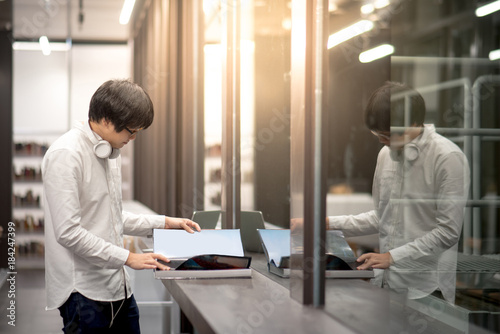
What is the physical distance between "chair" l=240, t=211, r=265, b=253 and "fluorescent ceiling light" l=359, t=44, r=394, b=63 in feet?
3.85

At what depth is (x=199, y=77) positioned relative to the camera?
11.3ft

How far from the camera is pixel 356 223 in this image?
139cm

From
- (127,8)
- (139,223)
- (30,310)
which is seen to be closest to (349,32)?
(139,223)

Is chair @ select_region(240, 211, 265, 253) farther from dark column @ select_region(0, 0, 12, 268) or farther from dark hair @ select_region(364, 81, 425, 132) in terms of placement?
dark column @ select_region(0, 0, 12, 268)

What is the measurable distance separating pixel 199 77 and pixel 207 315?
7.74ft

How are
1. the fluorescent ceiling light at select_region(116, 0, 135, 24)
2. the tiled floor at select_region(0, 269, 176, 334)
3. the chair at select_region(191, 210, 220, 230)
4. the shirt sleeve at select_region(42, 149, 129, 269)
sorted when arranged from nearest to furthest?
the shirt sleeve at select_region(42, 149, 129, 269)
the chair at select_region(191, 210, 220, 230)
the tiled floor at select_region(0, 269, 176, 334)
the fluorescent ceiling light at select_region(116, 0, 135, 24)

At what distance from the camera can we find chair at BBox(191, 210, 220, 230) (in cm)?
238

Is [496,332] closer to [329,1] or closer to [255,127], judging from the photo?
[329,1]

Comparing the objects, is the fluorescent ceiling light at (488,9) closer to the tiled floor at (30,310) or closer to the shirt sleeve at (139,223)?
the shirt sleeve at (139,223)

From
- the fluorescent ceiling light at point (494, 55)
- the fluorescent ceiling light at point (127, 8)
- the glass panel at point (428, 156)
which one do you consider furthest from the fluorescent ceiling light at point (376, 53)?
the fluorescent ceiling light at point (127, 8)

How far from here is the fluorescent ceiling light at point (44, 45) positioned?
26.6 ft

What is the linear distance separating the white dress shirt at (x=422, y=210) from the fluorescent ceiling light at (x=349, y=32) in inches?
12.4

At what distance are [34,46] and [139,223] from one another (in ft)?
22.6

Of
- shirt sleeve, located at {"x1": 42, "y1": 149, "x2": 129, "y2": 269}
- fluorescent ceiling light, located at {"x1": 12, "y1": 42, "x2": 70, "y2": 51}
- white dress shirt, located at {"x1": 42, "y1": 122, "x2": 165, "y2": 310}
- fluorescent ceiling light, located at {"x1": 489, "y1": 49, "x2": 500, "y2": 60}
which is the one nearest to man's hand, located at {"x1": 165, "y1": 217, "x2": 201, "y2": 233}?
white dress shirt, located at {"x1": 42, "y1": 122, "x2": 165, "y2": 310}
